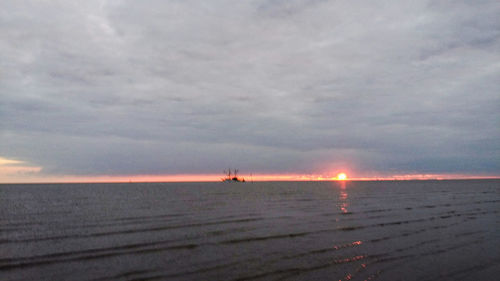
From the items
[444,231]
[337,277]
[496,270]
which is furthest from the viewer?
[444,231]

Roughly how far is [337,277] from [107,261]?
1416cm

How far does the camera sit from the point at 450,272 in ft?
59.8

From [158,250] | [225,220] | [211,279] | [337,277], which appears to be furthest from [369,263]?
[225,220]

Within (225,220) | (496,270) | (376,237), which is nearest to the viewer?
(496,270)

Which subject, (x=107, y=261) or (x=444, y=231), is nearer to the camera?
(x=107, y=261)

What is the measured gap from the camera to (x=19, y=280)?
17.7 meters

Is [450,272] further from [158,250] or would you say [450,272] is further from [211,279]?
[158,250]

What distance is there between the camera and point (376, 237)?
1151 inches

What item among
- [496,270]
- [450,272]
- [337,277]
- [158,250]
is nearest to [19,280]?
[158,250]

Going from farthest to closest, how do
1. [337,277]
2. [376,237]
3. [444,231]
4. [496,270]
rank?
[444,231]
[376,237]
[496,270]
[337,277]

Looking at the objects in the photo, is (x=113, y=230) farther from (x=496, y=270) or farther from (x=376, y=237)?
(x=496, y=270)

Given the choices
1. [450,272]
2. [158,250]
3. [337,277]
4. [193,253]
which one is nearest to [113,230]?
[158,250]

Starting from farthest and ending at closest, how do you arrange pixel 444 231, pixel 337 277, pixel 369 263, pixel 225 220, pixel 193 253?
1. pixel 225 220
2. pixel 444 231
3. pixel 193 253
4. pixel 369 263
5. pixel 337 277

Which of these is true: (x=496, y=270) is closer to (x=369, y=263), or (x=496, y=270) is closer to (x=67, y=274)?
(x=369, y=263)
